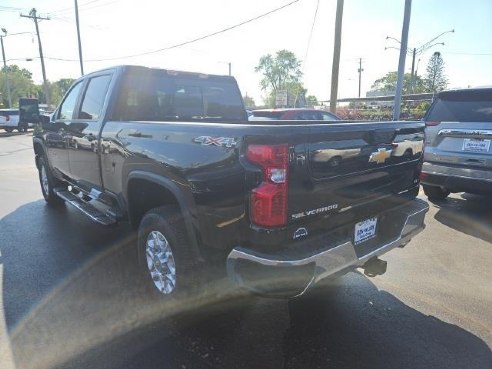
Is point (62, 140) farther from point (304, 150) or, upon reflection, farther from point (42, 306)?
point (304, 150)

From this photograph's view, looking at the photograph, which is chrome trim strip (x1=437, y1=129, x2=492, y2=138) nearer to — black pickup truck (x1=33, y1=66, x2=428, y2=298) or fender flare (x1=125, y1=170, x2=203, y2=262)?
black pickup truck (x1=33, y1=66, x2=428, y2=298)

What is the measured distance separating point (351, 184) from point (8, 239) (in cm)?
438

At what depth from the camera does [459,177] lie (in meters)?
5.60

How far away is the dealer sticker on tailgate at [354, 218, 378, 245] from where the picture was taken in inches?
120

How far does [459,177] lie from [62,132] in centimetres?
538

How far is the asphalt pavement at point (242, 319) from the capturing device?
9.01 feet

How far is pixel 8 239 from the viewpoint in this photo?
5129 millimetres

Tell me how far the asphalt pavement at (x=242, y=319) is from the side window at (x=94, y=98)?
157 cm

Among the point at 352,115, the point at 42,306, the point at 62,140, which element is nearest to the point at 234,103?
the point at 62,140

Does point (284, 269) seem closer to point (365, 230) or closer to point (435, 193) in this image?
point (365, 230)

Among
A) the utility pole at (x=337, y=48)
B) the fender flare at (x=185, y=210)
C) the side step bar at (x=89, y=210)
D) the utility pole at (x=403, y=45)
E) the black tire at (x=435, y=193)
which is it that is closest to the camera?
the fender flare at (x=185, y=210)

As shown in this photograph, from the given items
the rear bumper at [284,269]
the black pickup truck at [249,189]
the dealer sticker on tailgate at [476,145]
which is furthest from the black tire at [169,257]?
the dealer sticker on tailgate at [476,145]

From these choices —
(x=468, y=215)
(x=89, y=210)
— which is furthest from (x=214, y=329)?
(x=468, y=215)

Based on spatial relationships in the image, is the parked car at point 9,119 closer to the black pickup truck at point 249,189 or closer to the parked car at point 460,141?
the black pickup truck at point 249,189
